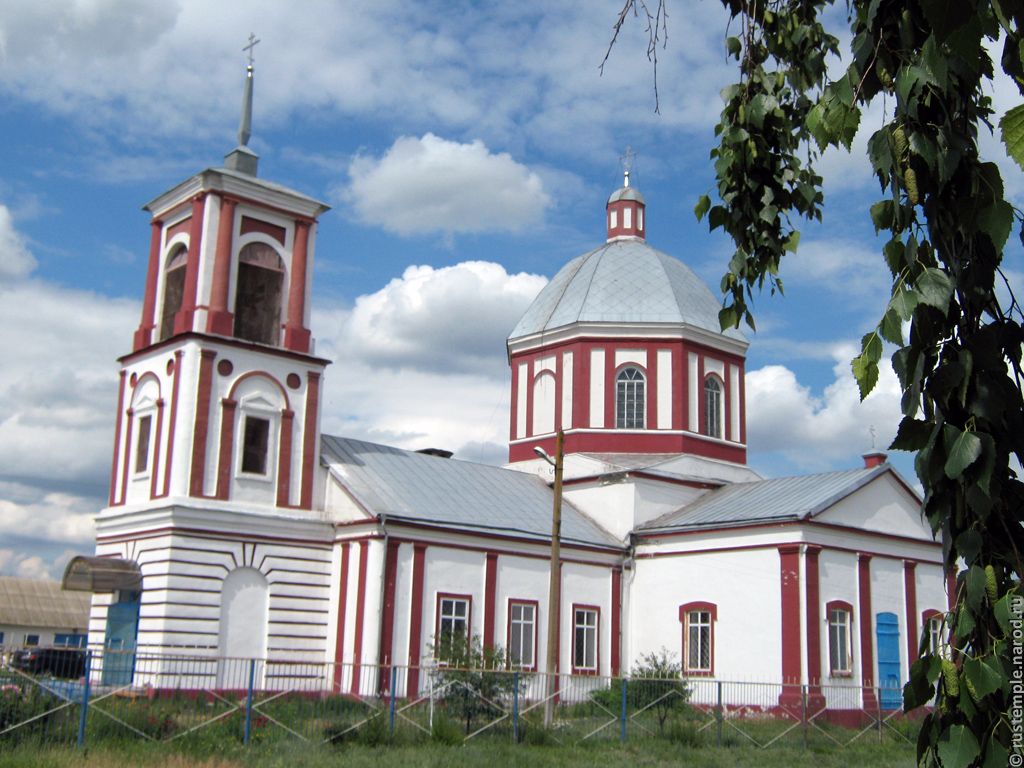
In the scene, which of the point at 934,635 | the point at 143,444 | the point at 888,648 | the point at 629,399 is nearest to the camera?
the point at 934,635

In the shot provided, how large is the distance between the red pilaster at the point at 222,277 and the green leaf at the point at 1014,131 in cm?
2181

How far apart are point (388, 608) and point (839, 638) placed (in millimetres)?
10935

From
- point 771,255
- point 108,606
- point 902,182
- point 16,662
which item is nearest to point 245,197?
point 108,606

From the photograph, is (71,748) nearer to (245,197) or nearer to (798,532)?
(245,197)

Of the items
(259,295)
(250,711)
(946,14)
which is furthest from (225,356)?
(946,14)

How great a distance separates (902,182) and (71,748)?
1393cm

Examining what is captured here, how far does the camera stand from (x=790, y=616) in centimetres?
2308

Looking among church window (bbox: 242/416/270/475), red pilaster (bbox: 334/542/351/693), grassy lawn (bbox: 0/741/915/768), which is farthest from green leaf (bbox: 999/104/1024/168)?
church window (bbox: 242/416/270/475)

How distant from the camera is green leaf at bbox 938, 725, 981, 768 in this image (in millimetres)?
2852

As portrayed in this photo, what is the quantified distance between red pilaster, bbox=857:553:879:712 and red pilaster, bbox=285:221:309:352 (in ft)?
48.6

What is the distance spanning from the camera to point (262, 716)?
15.6 m

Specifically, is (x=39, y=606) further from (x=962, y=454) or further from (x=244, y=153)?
(x=962, y=454)

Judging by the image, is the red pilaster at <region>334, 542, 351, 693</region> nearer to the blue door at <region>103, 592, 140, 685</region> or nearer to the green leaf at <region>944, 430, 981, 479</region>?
the blue door at <region>103, 592, 140, 685</region>

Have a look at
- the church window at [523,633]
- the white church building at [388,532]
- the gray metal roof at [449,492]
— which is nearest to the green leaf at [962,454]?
the white church building at [388,532]
